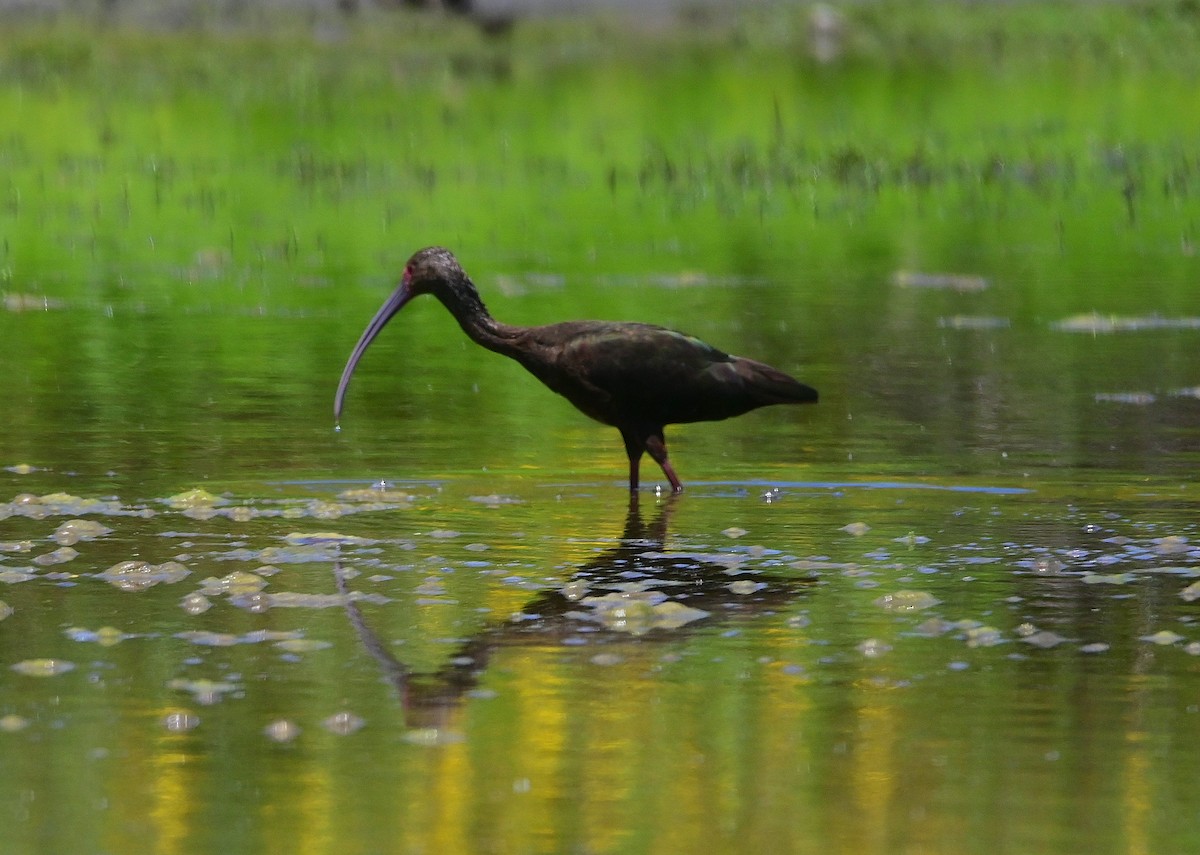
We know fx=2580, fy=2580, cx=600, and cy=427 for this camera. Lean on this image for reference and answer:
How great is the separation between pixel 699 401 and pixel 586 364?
1.73 feet

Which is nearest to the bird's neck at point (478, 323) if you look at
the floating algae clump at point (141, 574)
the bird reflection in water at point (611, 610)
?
the bird reflection in water at point (611, 610)

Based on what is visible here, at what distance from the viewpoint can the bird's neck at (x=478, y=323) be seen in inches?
408

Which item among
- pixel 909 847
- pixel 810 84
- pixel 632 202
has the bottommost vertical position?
pixel 909 847

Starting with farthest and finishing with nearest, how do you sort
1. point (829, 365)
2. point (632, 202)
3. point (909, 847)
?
point (632, 202), point (829, 365), point (909, 847)

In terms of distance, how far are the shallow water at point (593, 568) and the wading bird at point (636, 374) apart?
0.91 ft

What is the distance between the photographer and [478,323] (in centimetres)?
1047

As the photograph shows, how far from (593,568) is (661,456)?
169cm

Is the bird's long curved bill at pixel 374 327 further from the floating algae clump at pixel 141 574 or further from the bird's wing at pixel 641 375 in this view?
the floating algae clump at pixel 141 574

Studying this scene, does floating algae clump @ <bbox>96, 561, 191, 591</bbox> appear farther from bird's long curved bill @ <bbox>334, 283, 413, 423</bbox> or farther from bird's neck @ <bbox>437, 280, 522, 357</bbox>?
bird's long curved bill @ <bbox>334, 283, 413, 423</bbox>

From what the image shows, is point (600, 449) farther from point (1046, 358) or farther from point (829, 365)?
point (1046, 358)

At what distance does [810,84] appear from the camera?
34656 millimetres

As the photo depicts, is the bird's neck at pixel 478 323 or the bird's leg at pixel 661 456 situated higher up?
the bird's neck at pixel 478 323

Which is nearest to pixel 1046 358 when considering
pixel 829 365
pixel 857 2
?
pixel 829 365

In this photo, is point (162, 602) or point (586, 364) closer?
point (162, 602)
